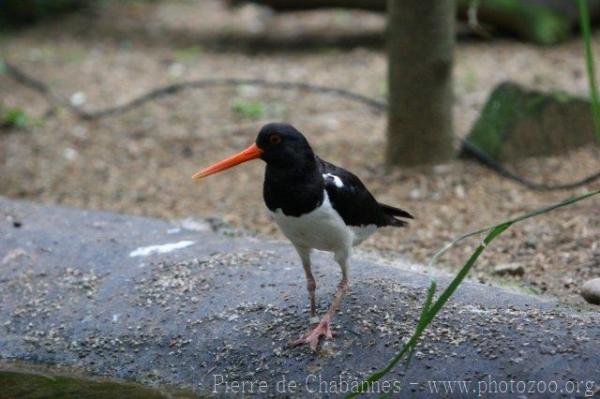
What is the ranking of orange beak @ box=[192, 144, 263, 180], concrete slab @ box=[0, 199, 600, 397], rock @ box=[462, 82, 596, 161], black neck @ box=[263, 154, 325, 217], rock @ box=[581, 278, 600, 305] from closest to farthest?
concrete slab @ box=[0, 199, 600, 397]
black neck @ box=[263, 154, 325, 217]
orange beak @ box=[192, 144, 263, 180]
rock @ box=[581, 278, 600, 305]
rock @ box=[462, 82, 596, 161]

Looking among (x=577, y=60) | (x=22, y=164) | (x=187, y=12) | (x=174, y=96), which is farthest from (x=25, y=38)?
(x=577, y=60)

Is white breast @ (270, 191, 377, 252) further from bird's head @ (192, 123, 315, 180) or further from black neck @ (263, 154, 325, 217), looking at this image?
bird's head @ (192, 123, 315, 180)

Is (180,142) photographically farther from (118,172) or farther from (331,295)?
(331,295)

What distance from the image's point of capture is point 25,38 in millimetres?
11562

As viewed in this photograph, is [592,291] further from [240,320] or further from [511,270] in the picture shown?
[240,320]

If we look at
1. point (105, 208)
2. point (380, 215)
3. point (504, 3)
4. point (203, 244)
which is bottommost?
point (105, 208)

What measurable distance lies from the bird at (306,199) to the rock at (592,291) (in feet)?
4.04

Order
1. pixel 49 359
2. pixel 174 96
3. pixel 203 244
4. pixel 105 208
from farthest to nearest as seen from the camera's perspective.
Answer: pixel 174 96 → pixel 105 208 → pixel 203 244 → pixel 49 359

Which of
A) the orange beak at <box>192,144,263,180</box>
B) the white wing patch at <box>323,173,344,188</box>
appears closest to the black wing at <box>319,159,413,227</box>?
the white wing patch at <box>323,173,344,188</box>

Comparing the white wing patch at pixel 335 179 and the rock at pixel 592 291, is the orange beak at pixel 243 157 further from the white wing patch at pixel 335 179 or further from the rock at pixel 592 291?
the rock at pixel 592 291

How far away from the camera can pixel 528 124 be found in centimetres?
681

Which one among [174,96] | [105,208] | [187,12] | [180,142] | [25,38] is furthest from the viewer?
[187,12]

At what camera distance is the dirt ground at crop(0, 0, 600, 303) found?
5832 mm

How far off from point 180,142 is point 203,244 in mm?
3041
